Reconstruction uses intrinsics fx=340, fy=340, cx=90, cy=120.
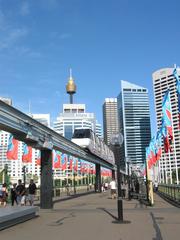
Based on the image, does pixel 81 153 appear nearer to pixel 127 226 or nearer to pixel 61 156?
pixel 61 156

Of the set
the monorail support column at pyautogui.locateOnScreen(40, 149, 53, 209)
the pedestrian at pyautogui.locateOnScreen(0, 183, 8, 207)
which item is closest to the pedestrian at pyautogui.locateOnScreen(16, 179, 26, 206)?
the monorail support column at pyautogui.locateOnScreen(40, 149, 53, 209)

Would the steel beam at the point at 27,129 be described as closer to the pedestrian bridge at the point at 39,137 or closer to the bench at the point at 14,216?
the pedestrian bridge at the point at 39,137

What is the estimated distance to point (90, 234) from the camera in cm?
1062

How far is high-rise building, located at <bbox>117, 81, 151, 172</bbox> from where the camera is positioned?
122m

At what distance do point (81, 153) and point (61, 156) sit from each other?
42.3 ft

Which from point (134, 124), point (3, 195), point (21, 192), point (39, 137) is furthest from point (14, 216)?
point (134, 124)

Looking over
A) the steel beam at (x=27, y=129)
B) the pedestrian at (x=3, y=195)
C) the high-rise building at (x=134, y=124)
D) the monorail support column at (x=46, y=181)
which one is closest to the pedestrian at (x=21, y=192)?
the monorail support column at (x=46, y=181)

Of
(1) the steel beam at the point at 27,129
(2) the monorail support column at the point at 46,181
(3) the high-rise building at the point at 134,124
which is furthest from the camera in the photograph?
(3) the high-rise building at the point at 134,124

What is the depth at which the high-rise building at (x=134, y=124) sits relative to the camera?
122 m

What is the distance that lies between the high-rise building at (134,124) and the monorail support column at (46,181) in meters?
92.6

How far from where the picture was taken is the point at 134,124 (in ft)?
413

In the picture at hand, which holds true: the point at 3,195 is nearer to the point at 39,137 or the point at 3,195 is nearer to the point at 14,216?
the point at 39,137

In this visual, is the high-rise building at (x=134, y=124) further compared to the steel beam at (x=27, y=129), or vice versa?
the high-rise building at (x=134, y=124)

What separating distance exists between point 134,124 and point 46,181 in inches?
4155
